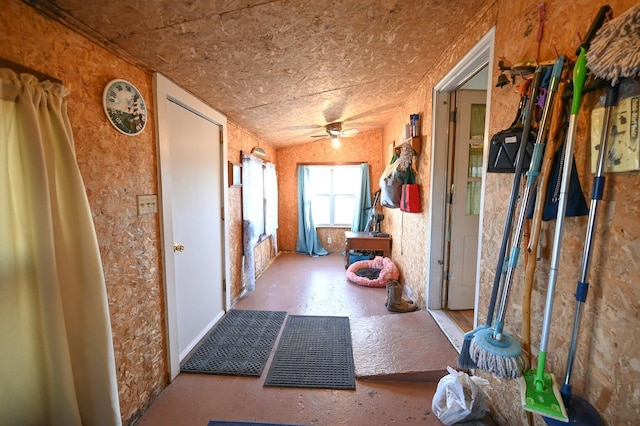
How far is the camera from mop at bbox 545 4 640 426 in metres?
0.69

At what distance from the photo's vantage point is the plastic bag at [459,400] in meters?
1.38

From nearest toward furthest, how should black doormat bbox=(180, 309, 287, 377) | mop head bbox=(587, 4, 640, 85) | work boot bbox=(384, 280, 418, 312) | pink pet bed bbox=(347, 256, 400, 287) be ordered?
1. mop head bbox=(587, 4, 640, 85)
2. black doormat bbox=(180, 309, 287, 377)
3. work boot bbox=(384, 280, 418, 312)
4. pink pet bed bbox=(347, 256, 400, 287)

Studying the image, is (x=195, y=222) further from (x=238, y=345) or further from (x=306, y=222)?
(x=306, y=222)

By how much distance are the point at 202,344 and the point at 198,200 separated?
1242mm

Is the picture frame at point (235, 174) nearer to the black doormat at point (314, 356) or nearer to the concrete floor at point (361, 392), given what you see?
the black doormat at point (314, 356)

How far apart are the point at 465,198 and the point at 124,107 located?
2.61m

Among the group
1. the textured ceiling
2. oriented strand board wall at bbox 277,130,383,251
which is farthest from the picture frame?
oriented strand board wall at bbox 277,130,383,251

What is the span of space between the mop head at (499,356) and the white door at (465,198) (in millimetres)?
1418

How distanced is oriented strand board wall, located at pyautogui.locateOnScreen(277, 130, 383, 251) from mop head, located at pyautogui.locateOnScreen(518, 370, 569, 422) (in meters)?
4.35

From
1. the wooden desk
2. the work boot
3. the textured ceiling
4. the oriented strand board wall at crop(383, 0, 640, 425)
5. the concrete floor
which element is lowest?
the concrete floor

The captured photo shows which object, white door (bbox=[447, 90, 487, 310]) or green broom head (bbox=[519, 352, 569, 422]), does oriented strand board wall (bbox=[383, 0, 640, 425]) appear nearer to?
green broom head (bbox=[519, 352, 569, 422])

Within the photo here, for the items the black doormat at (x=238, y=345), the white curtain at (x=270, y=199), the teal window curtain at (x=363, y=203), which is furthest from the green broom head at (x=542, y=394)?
the teal window curtain at (x=363, y=203)

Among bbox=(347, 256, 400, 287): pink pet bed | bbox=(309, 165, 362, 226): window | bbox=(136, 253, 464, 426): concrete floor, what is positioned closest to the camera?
bbox=(136, 253, 464, 426): concrete floor

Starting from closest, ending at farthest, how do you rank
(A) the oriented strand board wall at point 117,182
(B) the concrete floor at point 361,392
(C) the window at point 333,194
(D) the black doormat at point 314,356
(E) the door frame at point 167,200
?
(A) the oriented strand board wall at point 117,182, (B) the concrete floor at point 361,392, (E) the door frame at point 167,200, (D) the black doormat at point 314,356, (C) the window at point 333,194
